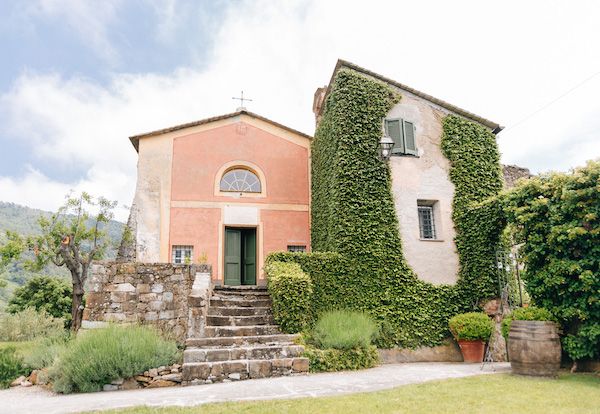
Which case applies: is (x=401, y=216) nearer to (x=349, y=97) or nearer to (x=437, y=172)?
(x=437, y=172)

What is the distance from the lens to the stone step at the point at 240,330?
744 cm

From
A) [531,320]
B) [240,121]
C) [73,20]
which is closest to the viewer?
[531,320]

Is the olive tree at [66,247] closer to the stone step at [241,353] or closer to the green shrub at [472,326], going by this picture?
the stone step at [241,353]

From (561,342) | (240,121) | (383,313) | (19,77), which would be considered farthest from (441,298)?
(19,77)

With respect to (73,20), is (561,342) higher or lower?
lower

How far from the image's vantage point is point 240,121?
44.6 ft

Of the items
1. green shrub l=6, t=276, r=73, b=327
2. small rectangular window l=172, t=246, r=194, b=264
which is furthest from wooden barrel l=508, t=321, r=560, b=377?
green shrub l=6, t=276, r=73, b=327

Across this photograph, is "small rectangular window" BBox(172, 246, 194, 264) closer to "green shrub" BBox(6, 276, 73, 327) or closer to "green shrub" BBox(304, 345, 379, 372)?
"green shrub" BBox(6, 276, 73, 327)

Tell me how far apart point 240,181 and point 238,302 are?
522 centimetres

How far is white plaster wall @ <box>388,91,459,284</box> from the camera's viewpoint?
10055 millimetres

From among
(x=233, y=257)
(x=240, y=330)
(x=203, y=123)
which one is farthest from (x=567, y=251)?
(x=203, y=123)

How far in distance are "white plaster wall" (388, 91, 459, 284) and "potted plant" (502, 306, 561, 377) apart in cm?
352

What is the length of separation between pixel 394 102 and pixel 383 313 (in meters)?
5.82

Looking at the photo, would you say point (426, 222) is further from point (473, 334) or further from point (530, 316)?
point (530, 316)
